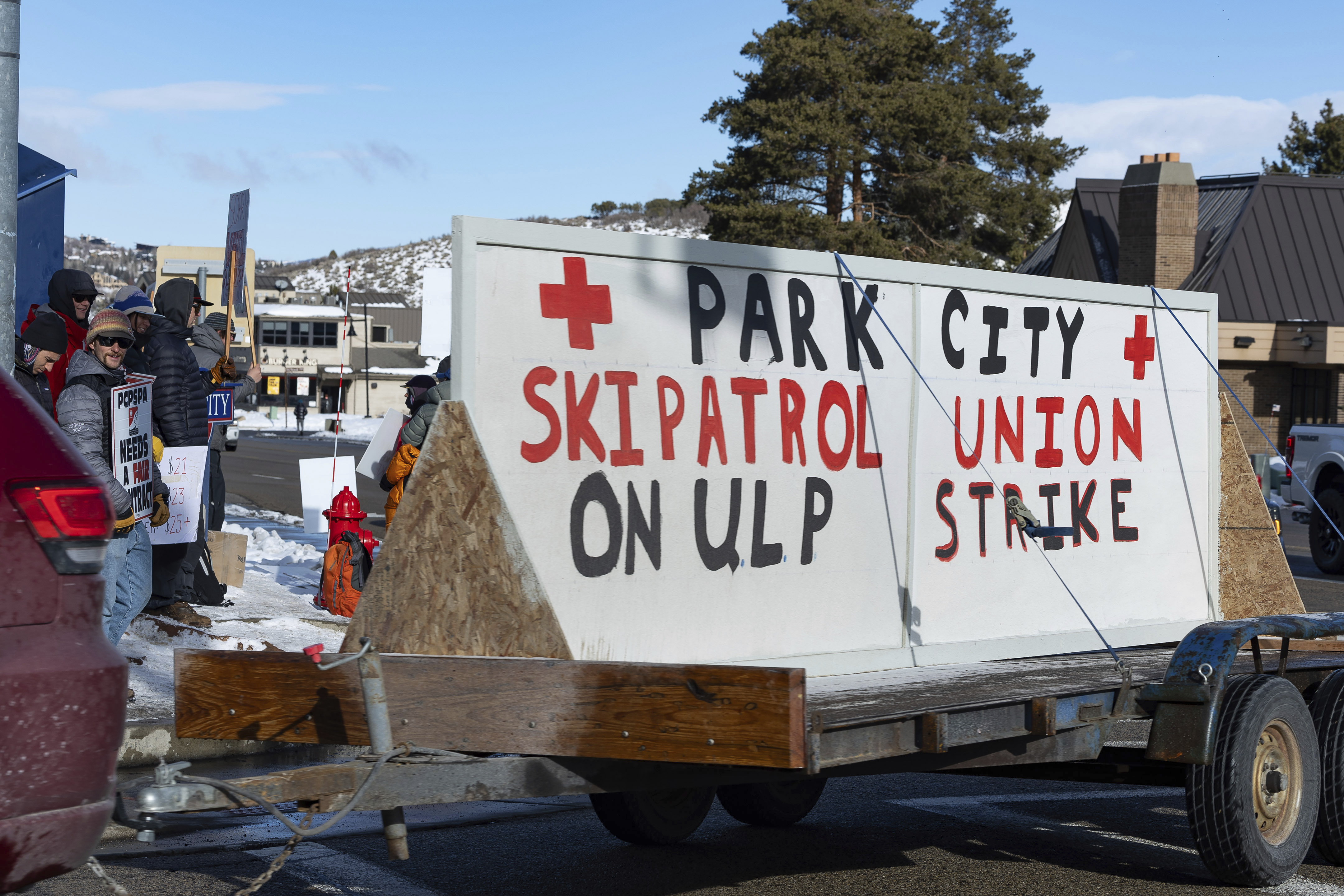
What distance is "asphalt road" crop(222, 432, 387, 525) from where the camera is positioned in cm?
2297

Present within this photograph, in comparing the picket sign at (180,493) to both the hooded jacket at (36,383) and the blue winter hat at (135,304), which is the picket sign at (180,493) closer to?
the blue winter hat at (135,304)

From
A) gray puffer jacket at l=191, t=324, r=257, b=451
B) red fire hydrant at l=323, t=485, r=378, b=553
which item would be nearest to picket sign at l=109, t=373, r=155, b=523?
gray puffer jacket at l=191, t=324, r=257, b=451

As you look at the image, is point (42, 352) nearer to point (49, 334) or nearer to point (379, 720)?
point (49, 334)

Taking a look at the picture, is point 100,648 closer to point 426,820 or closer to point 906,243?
point 426,820

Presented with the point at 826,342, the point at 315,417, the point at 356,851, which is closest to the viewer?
the point at 826,342

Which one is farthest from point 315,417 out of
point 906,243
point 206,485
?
point 206,485

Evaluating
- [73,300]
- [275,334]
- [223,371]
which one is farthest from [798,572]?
[275,334]

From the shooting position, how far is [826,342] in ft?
17.1

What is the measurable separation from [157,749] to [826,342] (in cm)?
380

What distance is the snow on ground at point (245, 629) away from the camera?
7.59 metres

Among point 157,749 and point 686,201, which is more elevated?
point 686,201

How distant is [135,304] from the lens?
8172 millimetres

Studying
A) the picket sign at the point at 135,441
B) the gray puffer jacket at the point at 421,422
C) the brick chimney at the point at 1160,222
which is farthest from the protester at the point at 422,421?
the brick chimney at the point at 1160,222

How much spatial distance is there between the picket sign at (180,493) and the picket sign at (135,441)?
128 cm
